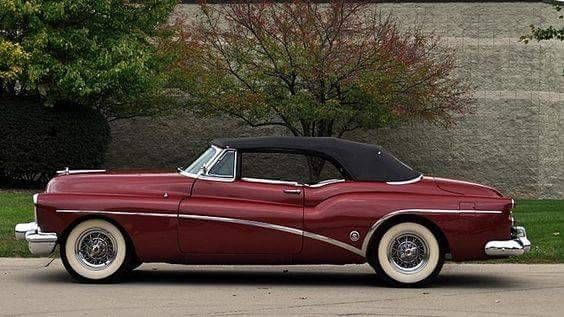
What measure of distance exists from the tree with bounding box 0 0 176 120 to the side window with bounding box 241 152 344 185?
1277 cm

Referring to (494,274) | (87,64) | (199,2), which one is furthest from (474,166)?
(494,274)

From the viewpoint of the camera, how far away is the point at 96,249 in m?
9.77

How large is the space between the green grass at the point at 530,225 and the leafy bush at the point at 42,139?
199 centimetres

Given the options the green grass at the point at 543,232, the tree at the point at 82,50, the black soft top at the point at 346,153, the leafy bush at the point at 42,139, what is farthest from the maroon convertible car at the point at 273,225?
the leafy bush at the point at 42,139

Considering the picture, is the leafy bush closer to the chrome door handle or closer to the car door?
the car door

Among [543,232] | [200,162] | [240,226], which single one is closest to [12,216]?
[200,162]

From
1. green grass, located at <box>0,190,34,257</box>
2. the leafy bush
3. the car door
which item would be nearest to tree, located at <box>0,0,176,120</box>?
the leafy bush

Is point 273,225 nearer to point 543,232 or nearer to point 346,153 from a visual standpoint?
point 346,153

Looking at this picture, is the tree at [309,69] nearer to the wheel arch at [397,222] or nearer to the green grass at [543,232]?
the green grass at [543,232]

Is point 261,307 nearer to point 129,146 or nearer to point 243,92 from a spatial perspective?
point 243,92

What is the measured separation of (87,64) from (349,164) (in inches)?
545

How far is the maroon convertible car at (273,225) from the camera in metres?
9.65

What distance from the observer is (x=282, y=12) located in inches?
964

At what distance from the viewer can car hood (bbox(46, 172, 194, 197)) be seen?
988cm
